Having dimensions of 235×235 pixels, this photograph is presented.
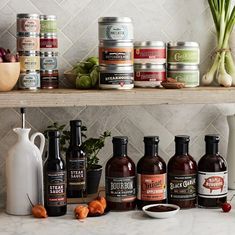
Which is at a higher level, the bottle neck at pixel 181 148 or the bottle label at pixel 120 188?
the bottle neck at pixel 181 148

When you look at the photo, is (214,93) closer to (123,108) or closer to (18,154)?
(123,108)

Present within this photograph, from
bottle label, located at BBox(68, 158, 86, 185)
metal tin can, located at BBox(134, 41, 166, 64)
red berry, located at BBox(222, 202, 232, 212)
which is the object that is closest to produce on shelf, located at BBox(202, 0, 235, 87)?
metal tin can, located at BBox(134, 41, 166, 64)

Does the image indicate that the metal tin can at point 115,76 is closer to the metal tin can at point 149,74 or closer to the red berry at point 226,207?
the metal tin can at point 149,74

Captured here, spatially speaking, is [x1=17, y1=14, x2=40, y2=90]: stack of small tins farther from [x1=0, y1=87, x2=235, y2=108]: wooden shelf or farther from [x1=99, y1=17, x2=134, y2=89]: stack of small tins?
[x1=99, y1=17, x2=134, y2=89]: stack of small tins

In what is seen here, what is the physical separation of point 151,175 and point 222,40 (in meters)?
0.61

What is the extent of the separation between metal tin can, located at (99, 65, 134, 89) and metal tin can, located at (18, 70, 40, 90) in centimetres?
22

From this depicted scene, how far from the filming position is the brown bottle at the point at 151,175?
7.63 feet

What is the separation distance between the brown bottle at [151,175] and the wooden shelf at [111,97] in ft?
0.48

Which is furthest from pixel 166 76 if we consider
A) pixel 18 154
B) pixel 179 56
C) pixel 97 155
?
pixel 18 154

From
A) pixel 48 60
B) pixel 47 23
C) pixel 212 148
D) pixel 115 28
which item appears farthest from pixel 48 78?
pixel 212 148

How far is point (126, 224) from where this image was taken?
2.19m

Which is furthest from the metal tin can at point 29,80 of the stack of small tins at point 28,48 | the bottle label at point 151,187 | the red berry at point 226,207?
the red berry at point 226,207

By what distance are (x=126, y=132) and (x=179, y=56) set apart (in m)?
0.38

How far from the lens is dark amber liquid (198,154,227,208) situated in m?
2.36
